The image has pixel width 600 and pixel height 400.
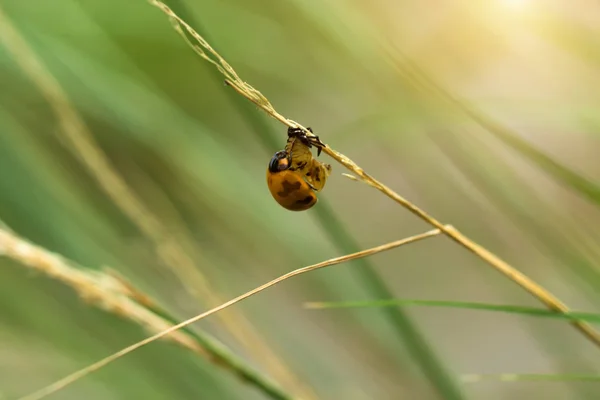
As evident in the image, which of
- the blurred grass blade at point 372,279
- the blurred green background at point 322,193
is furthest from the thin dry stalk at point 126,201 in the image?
the blurred grass blade at point 372,279

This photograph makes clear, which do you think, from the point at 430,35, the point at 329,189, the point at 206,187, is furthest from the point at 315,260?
the point at 430,35

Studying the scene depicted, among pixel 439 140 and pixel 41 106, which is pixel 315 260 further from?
pixel 41 106

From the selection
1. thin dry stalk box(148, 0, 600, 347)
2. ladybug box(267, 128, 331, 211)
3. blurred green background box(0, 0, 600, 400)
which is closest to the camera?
thin dry stalk box(148, 0, 600, 347)

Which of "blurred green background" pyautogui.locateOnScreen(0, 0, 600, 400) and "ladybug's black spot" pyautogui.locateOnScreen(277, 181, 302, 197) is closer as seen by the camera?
"ladybug's black spot" pyautogui.locateOnScreen(277, 181, 302, 197)

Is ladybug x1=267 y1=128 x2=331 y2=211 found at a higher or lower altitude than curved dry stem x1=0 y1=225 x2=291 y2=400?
higher

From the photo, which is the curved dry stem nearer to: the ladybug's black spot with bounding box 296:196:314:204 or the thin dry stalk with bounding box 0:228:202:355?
the thin dry stalk with bounding box 0:228:202:355

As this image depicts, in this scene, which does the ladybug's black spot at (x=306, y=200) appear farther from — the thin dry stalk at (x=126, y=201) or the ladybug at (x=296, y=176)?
the thin dry stalk at (x=126, y=201)

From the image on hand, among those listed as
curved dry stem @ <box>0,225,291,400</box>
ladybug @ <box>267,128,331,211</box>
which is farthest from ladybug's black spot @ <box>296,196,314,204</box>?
curved dry stem @ <box>0,225,291,400</box>
